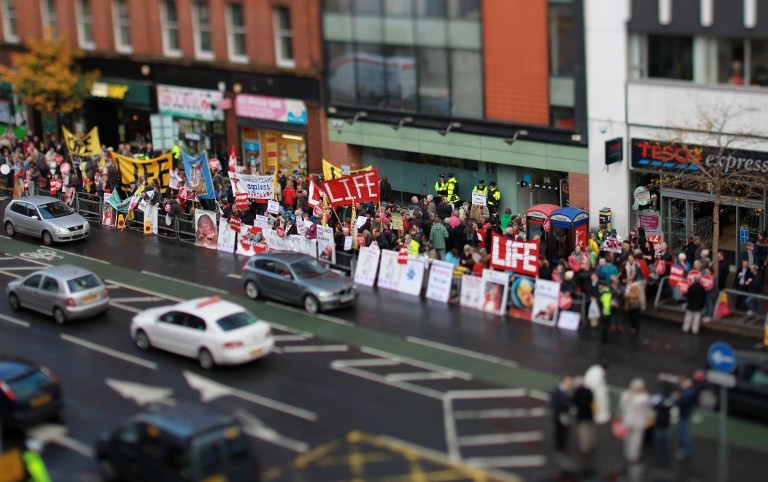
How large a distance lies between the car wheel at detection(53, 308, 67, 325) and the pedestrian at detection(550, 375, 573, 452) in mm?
15025

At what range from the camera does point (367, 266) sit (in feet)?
114

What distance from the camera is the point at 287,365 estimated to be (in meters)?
27.9

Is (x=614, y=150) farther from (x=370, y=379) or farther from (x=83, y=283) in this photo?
(x=83, y=283)

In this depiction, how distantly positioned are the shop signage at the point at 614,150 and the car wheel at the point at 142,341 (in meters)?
15.4

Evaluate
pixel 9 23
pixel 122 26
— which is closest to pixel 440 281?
pixel 122 26

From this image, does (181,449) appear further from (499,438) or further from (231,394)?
(499,438)

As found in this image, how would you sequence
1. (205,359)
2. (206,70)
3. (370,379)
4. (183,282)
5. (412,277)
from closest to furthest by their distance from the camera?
(370,379), (205,359), (412,277), (183,282), (206,70)

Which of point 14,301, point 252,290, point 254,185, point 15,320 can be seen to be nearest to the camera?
point 15,320

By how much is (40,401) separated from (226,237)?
15309mm

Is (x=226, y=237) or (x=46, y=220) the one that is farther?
(x=46, y=220)

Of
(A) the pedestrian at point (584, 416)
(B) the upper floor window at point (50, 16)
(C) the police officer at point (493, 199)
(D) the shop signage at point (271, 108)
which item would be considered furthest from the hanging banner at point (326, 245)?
(B) the upper floor window at point (50, 16)

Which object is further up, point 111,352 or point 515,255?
point 515,255

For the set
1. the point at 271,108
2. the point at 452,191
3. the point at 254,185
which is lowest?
the point at 452,191

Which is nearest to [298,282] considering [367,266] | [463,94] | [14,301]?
[367,266]
